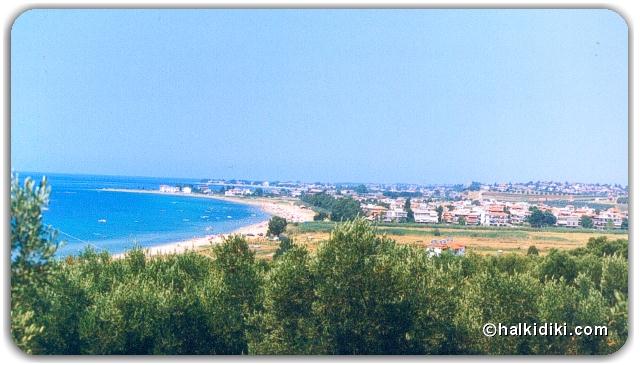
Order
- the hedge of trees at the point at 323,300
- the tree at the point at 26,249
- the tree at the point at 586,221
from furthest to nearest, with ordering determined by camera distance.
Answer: the tree at the point at 586,221 → the hedge of trees at the point at 323,300 → the tree at the point at 26,249

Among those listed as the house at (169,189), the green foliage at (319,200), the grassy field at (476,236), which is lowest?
the grassy field at (476,236)

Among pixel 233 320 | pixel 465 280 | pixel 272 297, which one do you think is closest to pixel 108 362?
pixel 233 320

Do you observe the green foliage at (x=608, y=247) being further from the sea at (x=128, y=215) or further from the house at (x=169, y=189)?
the house at (x=169, y=189)

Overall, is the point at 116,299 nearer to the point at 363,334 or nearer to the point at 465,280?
the point at 363,334

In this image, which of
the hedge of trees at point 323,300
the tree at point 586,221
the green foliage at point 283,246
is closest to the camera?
the hedge of trees at point 323,300

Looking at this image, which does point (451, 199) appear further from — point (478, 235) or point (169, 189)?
point (169, 189)

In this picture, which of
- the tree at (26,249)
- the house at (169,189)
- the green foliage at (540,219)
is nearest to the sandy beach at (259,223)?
the house at (169,189)

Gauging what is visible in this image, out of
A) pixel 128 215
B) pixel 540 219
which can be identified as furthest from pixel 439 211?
pixel 128 215
